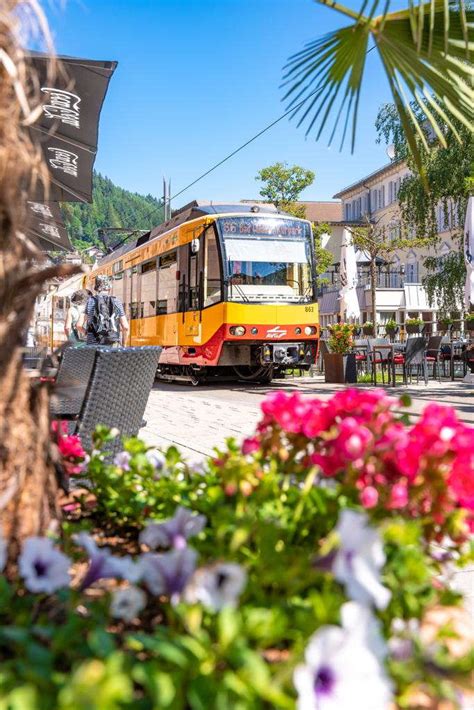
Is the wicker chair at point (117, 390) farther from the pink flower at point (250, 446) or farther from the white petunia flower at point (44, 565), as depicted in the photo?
the white petunia flower at point (44, 565)

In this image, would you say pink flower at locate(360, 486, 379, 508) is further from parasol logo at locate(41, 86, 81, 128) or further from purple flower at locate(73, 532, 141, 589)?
parasol logo at locate(41, 86, 81, 128)

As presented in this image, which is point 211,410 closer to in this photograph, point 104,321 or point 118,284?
point 104,321

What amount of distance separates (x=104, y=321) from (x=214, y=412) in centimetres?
186

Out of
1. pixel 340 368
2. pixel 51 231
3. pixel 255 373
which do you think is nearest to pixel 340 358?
pixel 340 368

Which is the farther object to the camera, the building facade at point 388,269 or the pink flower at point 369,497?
the building facade at point 388,269

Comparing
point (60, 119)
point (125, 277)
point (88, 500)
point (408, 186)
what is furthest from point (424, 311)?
point (88, 500)

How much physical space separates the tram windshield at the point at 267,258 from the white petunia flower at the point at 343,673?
13.0 metres

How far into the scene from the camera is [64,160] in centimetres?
748

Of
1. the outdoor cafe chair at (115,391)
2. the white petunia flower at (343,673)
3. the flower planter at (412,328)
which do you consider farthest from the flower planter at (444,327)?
the white petunia flower at (343,673)

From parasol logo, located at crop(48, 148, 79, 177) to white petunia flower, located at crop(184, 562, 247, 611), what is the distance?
643 centimetres

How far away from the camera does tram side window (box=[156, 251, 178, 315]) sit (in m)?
15.8

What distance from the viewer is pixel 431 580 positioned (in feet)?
5.35

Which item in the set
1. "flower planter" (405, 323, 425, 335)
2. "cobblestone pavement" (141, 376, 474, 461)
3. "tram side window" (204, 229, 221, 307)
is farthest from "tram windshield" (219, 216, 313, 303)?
"flower planter" (405, 323, 425, 335)

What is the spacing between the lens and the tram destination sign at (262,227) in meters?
14.3
